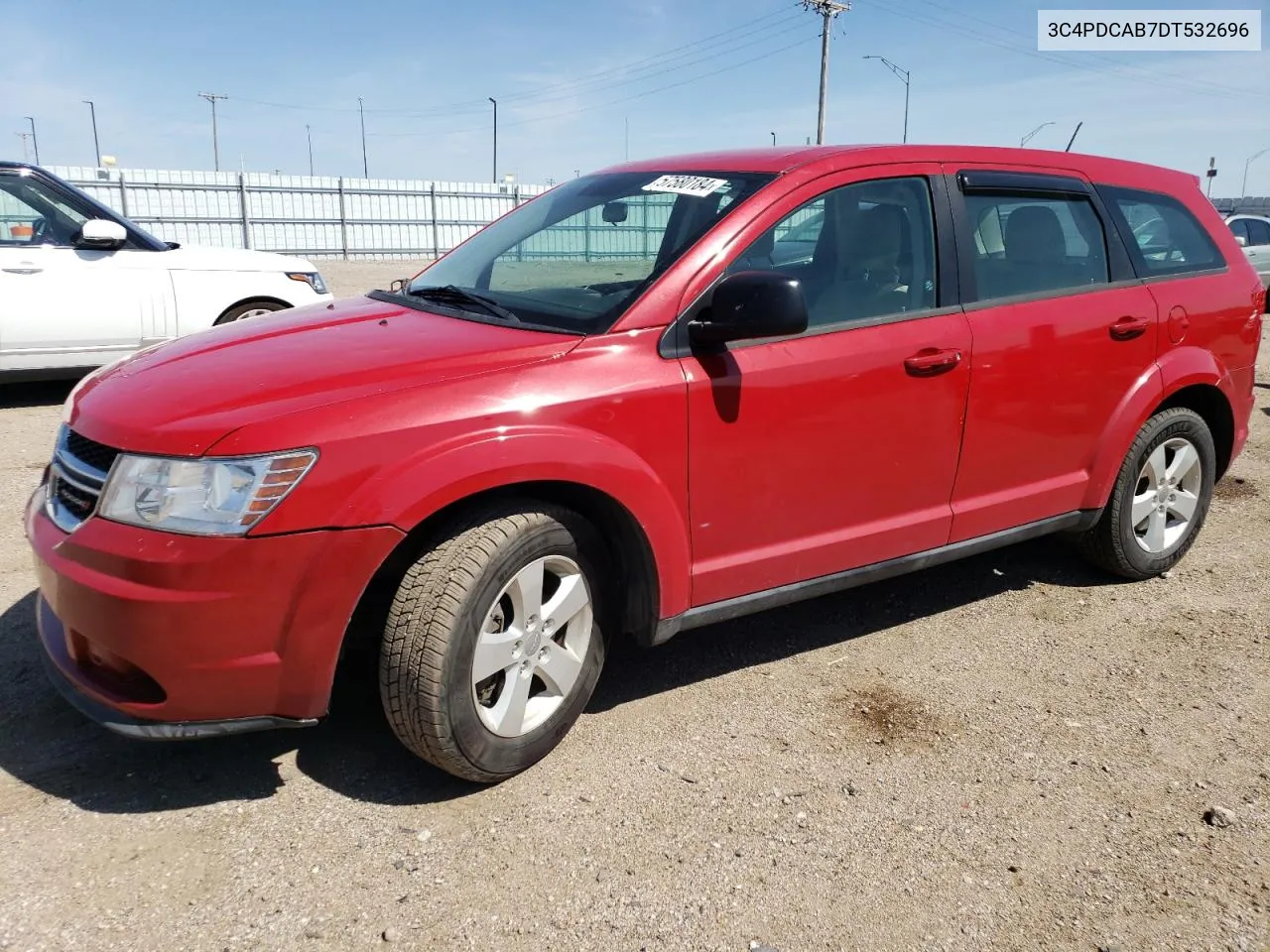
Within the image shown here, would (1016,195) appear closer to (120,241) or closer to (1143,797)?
(1143,797)

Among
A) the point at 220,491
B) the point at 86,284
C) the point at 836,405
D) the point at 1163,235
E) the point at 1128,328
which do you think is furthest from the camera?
the point at 86,284

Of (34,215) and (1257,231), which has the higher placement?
(1257,231)

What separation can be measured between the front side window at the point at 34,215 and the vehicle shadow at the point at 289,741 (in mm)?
4263

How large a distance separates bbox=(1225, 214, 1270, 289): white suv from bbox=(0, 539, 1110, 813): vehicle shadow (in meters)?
14.0

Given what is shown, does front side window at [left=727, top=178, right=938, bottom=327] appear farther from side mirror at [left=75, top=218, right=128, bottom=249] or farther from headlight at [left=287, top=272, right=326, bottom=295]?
side mirror at [left=75, top=218, right=128, bottom=249]

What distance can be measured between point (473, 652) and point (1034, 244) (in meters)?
2.67

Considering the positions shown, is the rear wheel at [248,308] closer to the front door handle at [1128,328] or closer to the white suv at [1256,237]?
the front door handle at [1128,328]

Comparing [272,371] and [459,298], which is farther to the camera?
[459,298]

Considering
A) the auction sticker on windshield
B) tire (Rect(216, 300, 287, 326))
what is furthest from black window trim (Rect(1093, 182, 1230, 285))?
tire (Rect(216, 300, 287, 326))

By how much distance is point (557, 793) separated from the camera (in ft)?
9.20

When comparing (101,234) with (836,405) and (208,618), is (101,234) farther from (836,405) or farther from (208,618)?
(836,405)

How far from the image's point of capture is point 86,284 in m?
7.15

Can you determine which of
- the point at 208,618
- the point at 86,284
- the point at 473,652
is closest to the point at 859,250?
the point at 473,652

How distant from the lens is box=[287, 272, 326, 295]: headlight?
788 centimetres
